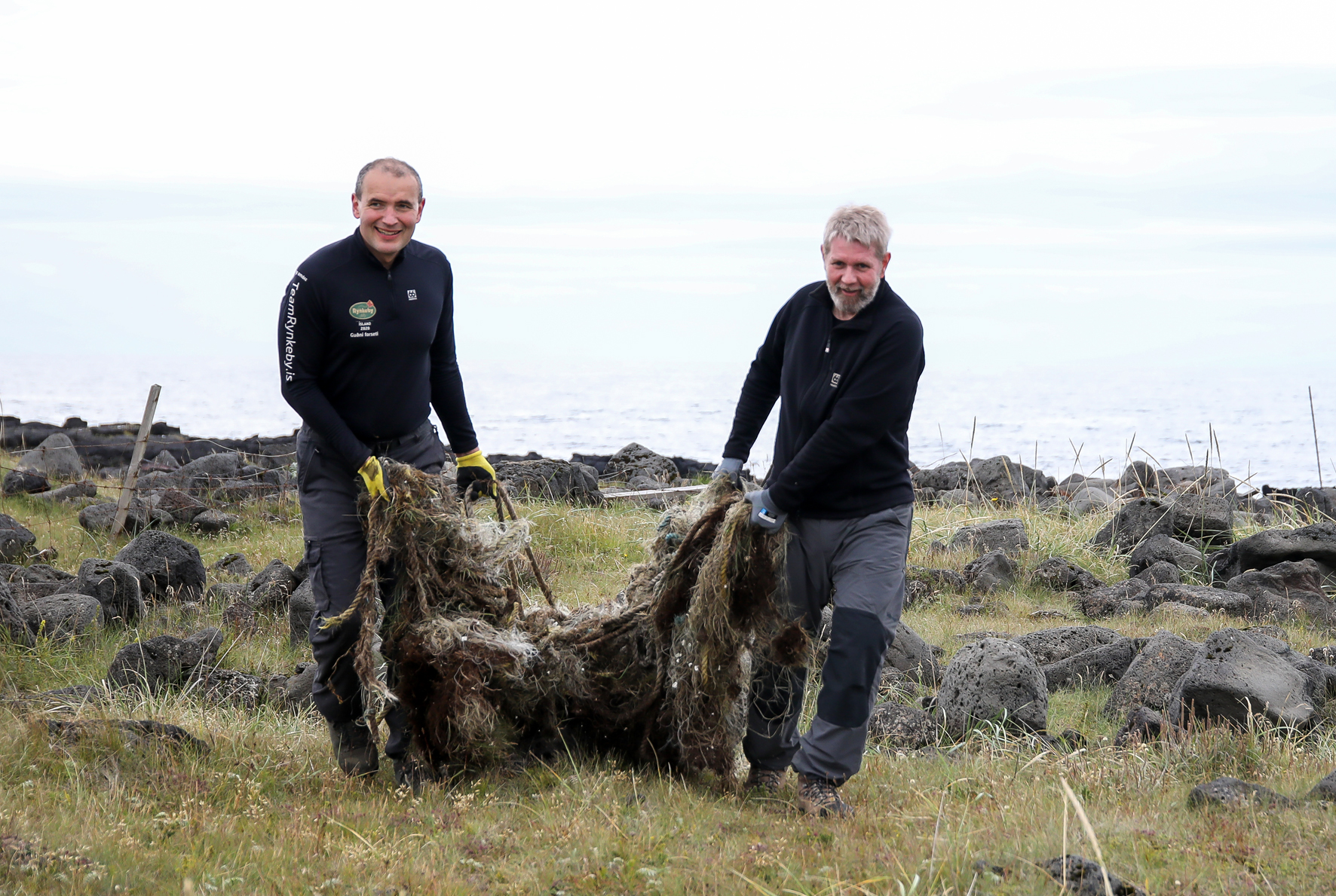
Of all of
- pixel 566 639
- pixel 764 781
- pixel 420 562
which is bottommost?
pixel 764 781

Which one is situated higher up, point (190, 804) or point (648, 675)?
point (648, 675)

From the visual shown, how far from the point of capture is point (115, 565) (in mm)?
9094

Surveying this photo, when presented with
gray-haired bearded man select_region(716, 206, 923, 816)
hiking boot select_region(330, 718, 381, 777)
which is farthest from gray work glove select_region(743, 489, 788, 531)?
hiking boot select_region(330, 718, 381, 777)

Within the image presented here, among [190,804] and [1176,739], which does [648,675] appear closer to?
[190,804]

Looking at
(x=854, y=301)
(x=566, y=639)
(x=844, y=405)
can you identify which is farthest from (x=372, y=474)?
(x=854, y=301)

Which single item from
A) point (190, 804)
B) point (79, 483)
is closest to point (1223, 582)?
point (190, 804)

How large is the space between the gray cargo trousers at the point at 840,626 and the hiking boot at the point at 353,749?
1698 millimetres

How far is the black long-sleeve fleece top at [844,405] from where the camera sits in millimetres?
4465

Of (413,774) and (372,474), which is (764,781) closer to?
(413,774)

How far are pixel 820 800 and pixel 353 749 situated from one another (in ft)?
6.67

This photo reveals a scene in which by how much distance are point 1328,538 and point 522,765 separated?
892 cm

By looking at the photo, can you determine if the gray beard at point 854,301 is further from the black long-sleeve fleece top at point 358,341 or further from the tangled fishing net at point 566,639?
the black long-sleeve fleece top at point 358,341

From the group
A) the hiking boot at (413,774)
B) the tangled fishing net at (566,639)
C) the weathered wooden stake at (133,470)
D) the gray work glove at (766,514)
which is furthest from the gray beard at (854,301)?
the weathered wooden stake at (133,470)

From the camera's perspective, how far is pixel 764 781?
4.92 meters
